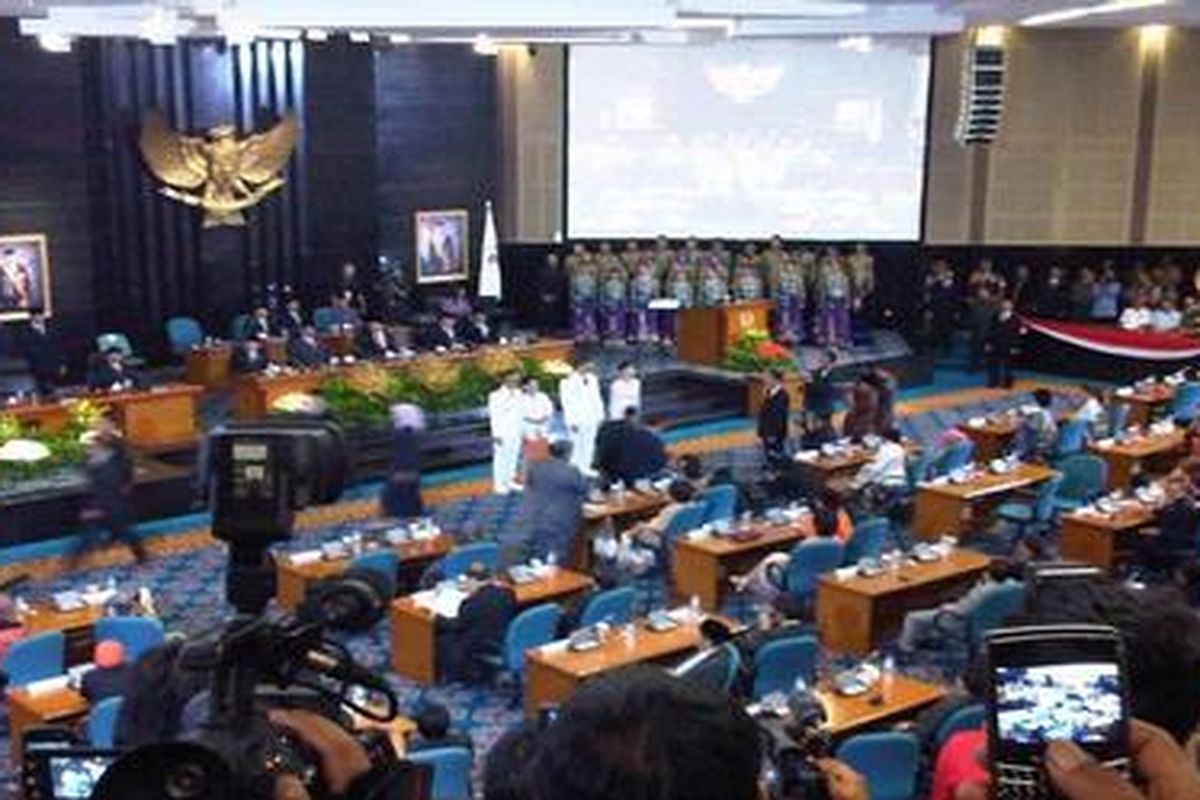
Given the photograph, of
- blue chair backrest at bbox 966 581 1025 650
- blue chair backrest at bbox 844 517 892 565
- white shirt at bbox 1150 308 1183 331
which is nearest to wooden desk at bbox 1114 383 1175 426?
white shirt at bbox 1150 308 1183 331

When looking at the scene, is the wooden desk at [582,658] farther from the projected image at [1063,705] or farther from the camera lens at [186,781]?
the camera lens at [186,781]

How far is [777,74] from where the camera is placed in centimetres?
2445

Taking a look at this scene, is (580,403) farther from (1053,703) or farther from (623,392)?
(1053,703)

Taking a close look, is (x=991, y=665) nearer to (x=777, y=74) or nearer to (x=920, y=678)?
(x=920, y=678)

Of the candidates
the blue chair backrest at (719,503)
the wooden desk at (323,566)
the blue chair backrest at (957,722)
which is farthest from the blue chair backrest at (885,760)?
the blue chair backrest at (719,503)

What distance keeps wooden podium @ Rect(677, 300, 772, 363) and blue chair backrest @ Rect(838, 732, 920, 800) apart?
44.5 ft

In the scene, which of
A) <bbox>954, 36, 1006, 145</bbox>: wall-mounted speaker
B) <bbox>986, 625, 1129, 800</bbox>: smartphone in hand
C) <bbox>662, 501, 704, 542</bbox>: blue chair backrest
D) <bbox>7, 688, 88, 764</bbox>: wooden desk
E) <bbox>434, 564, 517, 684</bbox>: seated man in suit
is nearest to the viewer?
<bbox>986, 625, 1129, 800</bbox>: smartphone in hand

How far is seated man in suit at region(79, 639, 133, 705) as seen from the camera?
8812 mm

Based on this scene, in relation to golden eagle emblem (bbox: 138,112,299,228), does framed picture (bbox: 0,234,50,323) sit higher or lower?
lower

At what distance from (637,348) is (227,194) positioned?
20.6 ft

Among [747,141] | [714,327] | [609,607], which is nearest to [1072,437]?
[714,327]

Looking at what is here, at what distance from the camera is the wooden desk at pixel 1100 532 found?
43.2 ft

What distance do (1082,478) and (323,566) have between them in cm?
701

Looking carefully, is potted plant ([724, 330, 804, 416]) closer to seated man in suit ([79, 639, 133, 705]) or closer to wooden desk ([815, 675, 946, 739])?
wooden desk ([815, 675, 946, 739])
